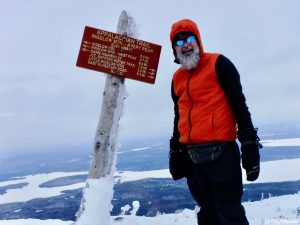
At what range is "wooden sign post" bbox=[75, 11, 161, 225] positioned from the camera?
15.6 ft

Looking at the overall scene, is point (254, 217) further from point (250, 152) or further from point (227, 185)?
point (250, 152)

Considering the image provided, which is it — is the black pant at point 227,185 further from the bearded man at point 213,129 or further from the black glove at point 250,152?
the black glove at point 250,152

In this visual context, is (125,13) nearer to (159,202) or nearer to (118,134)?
(118,134)

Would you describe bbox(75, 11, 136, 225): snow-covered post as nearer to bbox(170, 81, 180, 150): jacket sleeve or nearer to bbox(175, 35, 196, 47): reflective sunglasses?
bbox(170, 81, 180, 150): jacket sleeve

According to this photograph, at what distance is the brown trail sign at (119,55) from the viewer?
4848 millimetres

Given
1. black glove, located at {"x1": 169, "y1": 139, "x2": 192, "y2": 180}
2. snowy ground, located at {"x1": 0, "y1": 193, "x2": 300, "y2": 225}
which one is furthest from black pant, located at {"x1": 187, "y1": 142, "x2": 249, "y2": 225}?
snowy ground, located at {"x1": 0, "y1": 193, "x2": 300, "y2": 225}

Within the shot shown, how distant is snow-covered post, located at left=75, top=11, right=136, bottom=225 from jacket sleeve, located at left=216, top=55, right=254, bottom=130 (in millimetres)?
1873

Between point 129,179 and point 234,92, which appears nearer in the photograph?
point 234,92

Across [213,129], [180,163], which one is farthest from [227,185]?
[180,163]

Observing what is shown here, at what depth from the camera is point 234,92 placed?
3406 millimetres

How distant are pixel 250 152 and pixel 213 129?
422 mm

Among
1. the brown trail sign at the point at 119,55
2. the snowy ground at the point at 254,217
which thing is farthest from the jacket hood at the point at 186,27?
the snowy ground at the point at 254,217

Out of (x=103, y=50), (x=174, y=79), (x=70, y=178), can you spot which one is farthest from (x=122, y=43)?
(x=70, y=178)

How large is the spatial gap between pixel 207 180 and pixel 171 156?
1.96 ft
